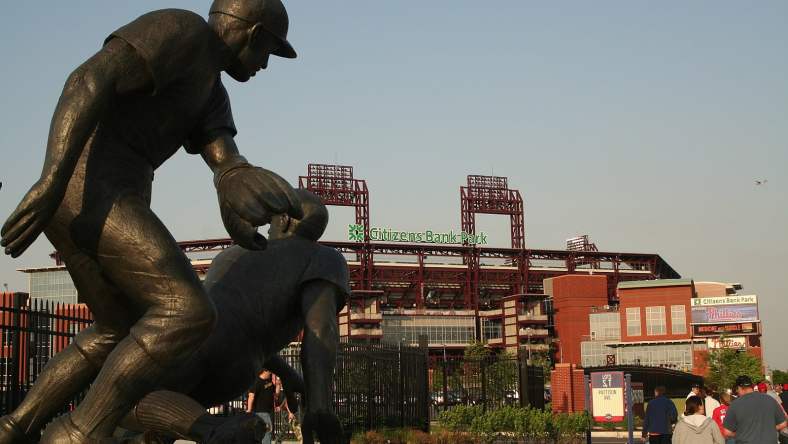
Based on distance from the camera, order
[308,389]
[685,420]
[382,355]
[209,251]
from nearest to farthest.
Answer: [308,389] → [685,420] → [382,355] → [209,251]

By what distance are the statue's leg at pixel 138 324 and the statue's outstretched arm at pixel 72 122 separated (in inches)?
8.9

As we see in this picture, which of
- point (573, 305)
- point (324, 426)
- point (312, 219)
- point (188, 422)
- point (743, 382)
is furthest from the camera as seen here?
point (573, 305)

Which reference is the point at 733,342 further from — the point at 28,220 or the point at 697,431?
the point at 28,220

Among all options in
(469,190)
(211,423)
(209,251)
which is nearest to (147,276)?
(211,423)

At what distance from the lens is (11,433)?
3299 mm

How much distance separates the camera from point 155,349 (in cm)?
313

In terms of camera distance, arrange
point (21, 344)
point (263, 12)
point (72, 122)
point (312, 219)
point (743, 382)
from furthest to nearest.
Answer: point (743, 382)
point (21, 344)
point (312, 219)
point (263, 12)
point (72, 122)

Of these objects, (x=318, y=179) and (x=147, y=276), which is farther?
(x=318, y=179)

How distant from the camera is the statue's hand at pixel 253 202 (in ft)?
10.8

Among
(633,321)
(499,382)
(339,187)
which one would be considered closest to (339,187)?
(339,187)

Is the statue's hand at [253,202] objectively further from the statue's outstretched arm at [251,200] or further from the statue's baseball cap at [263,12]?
the statue's baseball cap at [263,12]

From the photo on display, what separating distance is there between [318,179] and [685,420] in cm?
9867

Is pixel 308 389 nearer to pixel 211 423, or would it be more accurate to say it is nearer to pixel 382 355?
pixel 211 423

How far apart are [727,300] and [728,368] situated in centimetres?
2765
